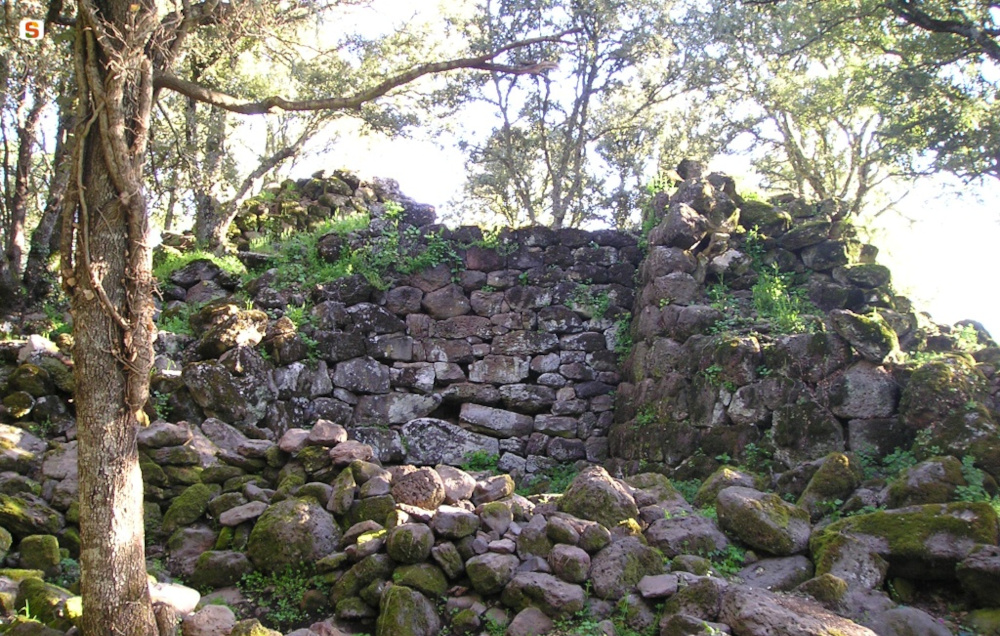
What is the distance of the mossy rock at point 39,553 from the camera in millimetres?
5078

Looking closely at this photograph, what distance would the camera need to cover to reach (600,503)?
585 cm

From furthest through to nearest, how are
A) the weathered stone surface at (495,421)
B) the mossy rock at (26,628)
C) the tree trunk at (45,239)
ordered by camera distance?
the tree trunk at (45,239)
the weathered stone surface at (495,421)
the mossy rock at (26,628)

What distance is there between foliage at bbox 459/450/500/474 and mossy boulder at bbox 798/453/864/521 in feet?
13.0

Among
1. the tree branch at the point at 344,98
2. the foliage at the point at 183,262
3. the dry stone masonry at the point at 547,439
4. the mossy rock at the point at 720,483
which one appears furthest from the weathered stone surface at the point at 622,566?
the foliage at the point at 183,262

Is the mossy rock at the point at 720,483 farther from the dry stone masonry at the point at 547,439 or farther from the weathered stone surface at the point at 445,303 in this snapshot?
the weathered stone surface at the point at 445,303

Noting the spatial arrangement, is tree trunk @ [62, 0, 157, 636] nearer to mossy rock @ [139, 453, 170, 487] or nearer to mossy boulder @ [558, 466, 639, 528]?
mossy rock @ [139, 453, 170, 487]

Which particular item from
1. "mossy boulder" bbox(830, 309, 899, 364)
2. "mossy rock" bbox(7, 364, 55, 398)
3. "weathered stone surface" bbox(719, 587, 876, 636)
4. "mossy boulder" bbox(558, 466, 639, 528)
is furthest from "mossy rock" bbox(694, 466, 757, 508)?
"mossy rock" bbox(7, 364, 55, 398)

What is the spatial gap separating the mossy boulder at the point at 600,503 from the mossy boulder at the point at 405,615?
4.81 ft

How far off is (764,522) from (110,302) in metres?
4.61

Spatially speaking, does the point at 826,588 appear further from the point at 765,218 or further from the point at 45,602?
the point at 765,218

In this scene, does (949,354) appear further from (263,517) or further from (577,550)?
(263,517)

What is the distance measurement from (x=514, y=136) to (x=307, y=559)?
13471 millimetres

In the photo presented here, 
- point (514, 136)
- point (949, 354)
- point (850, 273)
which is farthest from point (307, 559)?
point (514, 136)

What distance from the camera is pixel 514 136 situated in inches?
687
